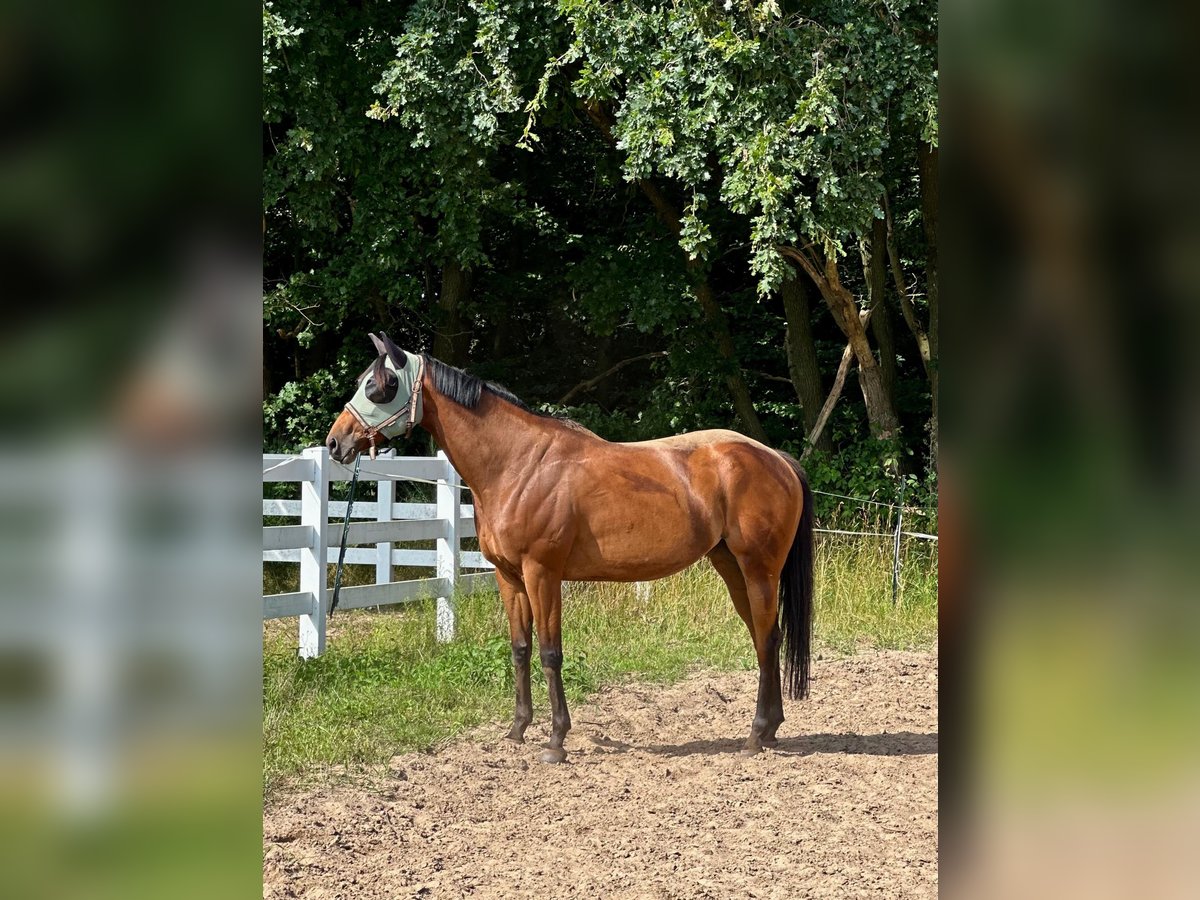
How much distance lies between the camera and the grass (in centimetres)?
576

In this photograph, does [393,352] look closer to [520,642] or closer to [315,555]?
[520,642]

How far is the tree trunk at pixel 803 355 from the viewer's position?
13438 mm

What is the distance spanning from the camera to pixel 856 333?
12.5 meters

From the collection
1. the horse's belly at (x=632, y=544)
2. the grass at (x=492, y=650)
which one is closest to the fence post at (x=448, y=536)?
the grass at (x=492, y=650)

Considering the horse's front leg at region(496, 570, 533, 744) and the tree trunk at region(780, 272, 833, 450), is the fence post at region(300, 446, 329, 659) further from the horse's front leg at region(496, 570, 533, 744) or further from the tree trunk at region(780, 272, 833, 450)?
the tree trunk at region(780, 272, 833, 450)

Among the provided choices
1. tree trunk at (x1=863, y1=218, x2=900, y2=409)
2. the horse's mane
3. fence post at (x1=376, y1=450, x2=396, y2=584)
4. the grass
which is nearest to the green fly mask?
the horse's mane

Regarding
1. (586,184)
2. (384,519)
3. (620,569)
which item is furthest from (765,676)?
(586,184)

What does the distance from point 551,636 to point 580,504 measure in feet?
2.10

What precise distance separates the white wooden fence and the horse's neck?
3.81 ft

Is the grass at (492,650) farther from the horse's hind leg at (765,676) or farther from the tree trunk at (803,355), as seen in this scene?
the tree trunk at (803,355)

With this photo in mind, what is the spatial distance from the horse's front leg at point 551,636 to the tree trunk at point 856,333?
665cm

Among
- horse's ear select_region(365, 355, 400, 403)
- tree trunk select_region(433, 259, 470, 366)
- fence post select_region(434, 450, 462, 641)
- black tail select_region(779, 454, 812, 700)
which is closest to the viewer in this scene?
horse's ear select_region(365, 355, 400, 403)
